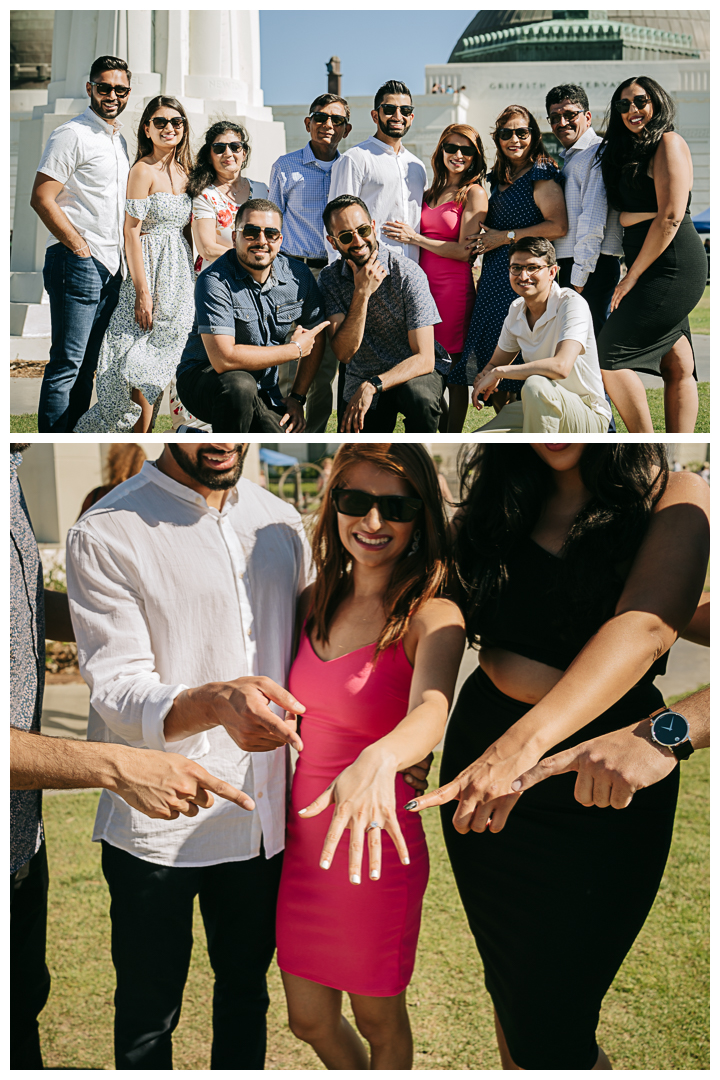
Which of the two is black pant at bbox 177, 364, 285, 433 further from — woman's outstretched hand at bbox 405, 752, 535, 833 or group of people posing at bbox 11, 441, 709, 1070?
woman's outstretched hand at bbox 405, 752, 535, 833

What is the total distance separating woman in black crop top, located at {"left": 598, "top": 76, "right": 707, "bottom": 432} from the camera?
2.64 m

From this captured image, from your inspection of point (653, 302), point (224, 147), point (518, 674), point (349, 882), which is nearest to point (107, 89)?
point (224, 147)

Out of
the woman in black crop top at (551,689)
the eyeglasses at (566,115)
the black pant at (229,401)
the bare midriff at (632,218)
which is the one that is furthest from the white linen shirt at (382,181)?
the woman in black crop top at (551,689)

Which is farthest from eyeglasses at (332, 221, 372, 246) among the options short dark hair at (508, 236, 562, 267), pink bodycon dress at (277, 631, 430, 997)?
pink bodycon dress at (277, 631, 430, 997)

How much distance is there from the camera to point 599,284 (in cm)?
294

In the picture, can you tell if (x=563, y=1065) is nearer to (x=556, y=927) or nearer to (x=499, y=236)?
(x=556, y=927)

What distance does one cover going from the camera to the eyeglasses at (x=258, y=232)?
2703 mm

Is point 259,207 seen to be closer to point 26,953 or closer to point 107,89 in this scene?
point 107,89

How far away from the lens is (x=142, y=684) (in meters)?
2.24

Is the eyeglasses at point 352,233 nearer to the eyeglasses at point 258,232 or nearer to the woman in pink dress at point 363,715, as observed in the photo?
the eyeglasses at point 258,232

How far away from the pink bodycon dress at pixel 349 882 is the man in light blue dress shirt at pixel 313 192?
117 centimetres

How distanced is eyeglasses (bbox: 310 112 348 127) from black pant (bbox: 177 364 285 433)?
0.92 meters

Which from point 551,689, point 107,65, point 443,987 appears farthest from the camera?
point 443,987

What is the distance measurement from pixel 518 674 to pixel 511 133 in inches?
72.0
